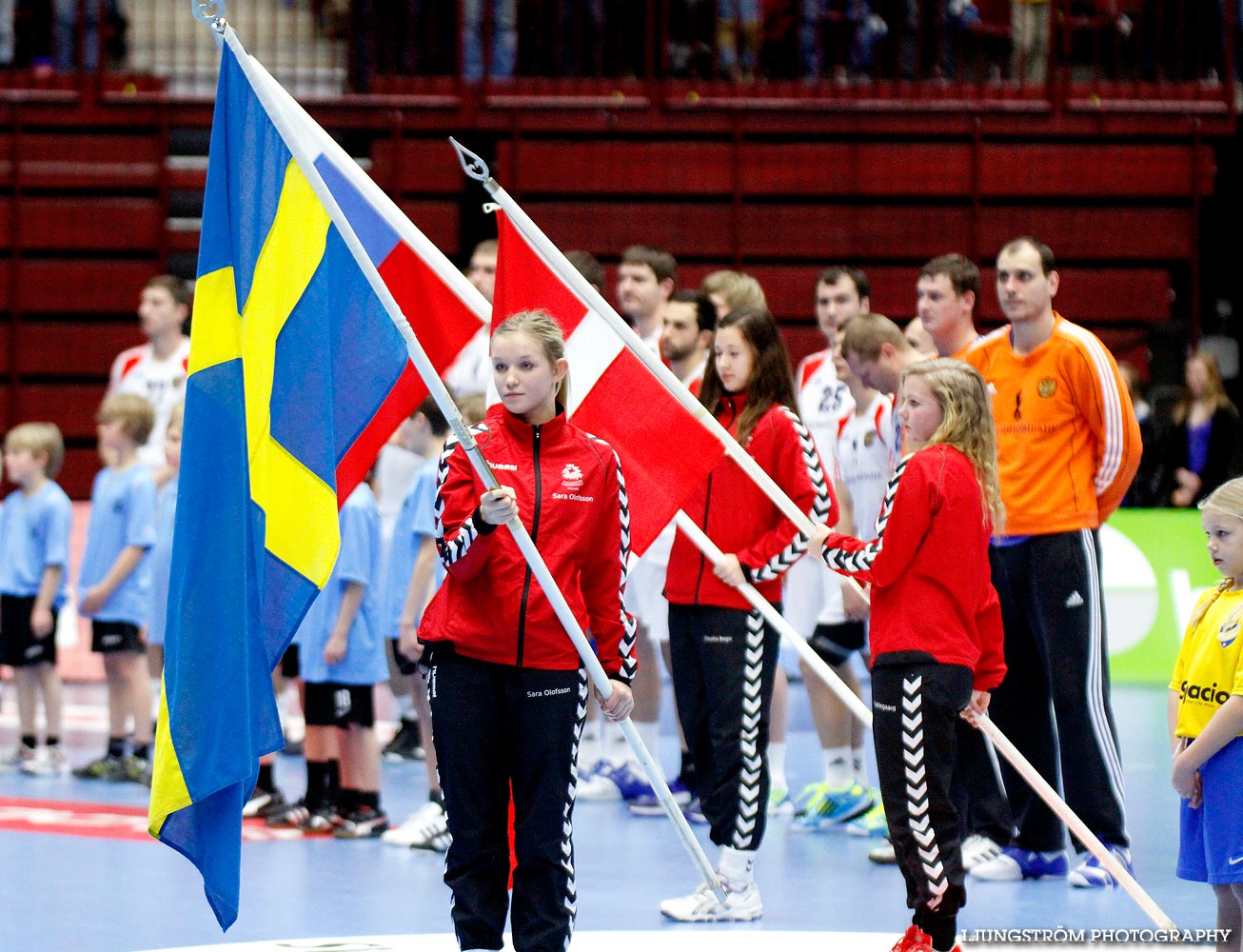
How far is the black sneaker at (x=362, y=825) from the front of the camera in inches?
270

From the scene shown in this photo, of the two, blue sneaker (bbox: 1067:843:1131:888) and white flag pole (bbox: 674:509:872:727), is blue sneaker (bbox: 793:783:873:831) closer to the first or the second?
blue sneaker (bbox: 1067:843:1131:888)

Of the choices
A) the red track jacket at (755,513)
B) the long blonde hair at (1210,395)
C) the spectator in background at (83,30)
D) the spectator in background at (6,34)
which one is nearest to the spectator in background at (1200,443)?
the long blonde hair at (1210,395)

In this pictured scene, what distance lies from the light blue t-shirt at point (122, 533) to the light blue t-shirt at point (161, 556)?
1.8 inches

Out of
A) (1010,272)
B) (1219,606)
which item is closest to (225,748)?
(1219,606)

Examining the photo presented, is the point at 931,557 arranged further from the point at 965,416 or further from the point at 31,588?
the point at 31,588

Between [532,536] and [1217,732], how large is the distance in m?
1.69

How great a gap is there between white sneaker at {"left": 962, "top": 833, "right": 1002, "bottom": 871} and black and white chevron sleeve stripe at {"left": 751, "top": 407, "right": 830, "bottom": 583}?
122cm

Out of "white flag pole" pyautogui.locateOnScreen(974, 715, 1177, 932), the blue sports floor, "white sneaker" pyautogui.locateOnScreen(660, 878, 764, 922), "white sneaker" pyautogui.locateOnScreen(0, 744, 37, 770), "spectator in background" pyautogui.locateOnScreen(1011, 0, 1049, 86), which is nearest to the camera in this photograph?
"white flag pole" pyautogui.locateOnScreen(974, 715, 1177, 932)

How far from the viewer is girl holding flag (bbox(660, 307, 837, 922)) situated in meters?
5.68

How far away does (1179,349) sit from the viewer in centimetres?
1343

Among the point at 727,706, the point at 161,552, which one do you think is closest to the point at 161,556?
the point at 161,552

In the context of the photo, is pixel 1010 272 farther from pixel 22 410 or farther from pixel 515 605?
pixel 22 410

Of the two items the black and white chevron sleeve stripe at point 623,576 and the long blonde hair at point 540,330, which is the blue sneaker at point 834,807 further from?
the long blonde hair at point 540,330

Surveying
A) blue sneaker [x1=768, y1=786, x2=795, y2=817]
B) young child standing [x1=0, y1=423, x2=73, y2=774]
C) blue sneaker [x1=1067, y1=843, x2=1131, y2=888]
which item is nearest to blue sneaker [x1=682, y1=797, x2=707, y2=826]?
blue sneaker [x1=768, y1=786, x2=795, y2=817]
